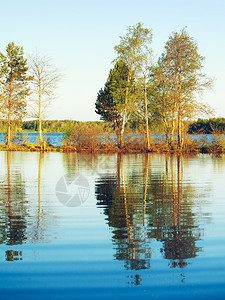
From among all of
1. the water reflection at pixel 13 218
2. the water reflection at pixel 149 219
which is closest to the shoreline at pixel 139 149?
the water reflection at pixel 149 219

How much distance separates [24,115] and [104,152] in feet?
40.9

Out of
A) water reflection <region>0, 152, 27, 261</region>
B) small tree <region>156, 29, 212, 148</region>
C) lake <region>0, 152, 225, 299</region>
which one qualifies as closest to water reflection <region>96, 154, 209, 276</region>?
lake <region>0, 152, 225, 299</region>

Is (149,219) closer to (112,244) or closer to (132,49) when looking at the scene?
(112,244)

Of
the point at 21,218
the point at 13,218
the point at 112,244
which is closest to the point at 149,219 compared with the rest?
the point at 112,244

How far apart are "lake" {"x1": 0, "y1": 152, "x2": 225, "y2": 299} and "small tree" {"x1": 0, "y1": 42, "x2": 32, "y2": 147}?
110 feet

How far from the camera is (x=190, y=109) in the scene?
35.0m

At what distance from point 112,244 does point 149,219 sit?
2.06 m

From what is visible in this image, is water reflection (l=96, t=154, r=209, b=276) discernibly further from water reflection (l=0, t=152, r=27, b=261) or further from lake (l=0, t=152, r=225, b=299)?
water reflection (l=0, t=152, r=27, b=261)

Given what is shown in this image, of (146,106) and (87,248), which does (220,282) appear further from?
(146,106)

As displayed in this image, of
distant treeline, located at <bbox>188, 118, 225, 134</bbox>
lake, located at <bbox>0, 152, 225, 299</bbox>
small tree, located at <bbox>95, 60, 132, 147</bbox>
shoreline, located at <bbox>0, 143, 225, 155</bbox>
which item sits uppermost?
small tree, located at <bbox>95, 60, 132, 147</bbox>

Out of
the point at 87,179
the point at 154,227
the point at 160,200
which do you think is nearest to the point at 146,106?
the point at 87,179

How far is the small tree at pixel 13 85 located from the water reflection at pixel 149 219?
3229cm

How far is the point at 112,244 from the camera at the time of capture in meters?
6.12

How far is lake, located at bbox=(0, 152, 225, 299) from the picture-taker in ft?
14.5
